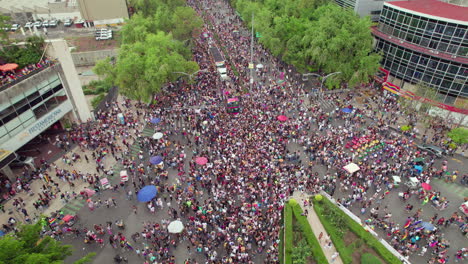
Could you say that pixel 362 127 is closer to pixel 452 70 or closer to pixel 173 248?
pixel 452 70

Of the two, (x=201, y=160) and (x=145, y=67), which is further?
(x=145, y=67)

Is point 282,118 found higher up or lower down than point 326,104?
higher up

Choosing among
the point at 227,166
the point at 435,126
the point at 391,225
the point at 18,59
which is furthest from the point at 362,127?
the point at 18,59

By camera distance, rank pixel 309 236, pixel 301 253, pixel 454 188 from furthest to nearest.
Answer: pixel 454 188
pixel 309 236
pixel 301 253

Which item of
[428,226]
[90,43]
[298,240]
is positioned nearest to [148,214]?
[298,240]

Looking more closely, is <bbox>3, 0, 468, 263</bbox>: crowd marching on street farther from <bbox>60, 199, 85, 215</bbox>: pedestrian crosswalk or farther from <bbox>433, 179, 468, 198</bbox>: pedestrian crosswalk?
<bbox>433, 179, 468, 198</bbox>: pedestrian crosswalk

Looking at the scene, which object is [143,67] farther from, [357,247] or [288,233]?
[357,247]

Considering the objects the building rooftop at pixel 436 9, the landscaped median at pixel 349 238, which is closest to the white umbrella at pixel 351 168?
the landscaped median at pixel 349 238
